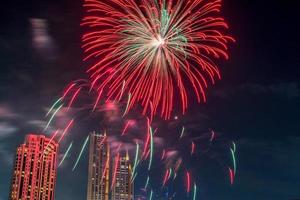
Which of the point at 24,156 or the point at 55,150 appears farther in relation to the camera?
the point at 55,150

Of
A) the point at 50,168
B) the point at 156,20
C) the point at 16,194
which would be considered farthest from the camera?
the point at 50,168

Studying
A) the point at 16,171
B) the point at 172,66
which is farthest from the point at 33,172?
the point at 172,66

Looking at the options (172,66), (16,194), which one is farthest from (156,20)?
(16,194)

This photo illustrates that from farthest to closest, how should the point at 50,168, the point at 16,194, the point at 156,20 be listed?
the point at 50,168, the point at 16,194, the point at 156,20

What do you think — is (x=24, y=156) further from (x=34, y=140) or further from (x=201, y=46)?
(x=201, y=46)

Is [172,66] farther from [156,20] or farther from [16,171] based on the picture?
[16,171]

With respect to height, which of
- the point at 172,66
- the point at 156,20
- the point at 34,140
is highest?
the point at 34,140

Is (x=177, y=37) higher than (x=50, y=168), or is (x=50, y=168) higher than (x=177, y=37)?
(x=50, y=168)
